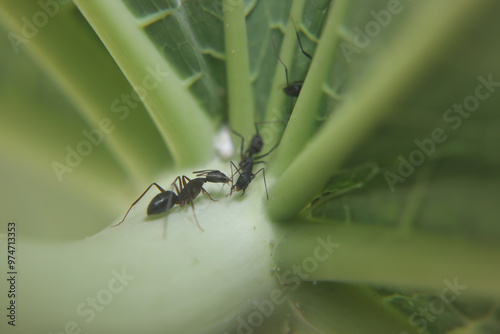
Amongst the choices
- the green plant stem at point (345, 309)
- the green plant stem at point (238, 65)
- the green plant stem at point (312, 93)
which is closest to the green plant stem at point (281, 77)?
the green plant stem at point (238, 65)

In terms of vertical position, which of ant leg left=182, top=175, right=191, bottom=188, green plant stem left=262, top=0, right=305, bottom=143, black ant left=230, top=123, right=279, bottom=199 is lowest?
black ant left=230, top=123, right=279, bottom=199

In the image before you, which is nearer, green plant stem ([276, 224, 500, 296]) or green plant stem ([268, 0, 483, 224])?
green plant stem ([268, 0, 483, 224])

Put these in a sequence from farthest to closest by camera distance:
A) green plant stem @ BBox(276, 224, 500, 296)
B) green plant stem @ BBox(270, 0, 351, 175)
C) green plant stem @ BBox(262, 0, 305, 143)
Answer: green plant stem @ BBox(262, 0, 305, 143) < green plant stem @ BBox(270, 0, 351, 175) < green plant stem @ BBox(276, 224, 500, 296)

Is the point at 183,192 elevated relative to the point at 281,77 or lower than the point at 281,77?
lower

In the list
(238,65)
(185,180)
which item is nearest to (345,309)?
(185,180)

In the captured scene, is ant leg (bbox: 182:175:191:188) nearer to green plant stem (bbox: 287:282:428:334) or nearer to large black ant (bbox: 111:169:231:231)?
large black ant (bbox: 111:169:231:231)

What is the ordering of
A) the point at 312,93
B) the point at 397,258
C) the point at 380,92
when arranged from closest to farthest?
the point at 380,92, the point at 397,258, the point at 312,93

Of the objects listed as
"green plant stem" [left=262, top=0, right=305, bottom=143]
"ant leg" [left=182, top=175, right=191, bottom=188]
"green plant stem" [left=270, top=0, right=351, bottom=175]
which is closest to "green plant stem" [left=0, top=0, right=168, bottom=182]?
"ant leg" [left=182, top=175, right=191, bottom=188]

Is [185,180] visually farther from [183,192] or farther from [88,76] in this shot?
[88,76]
